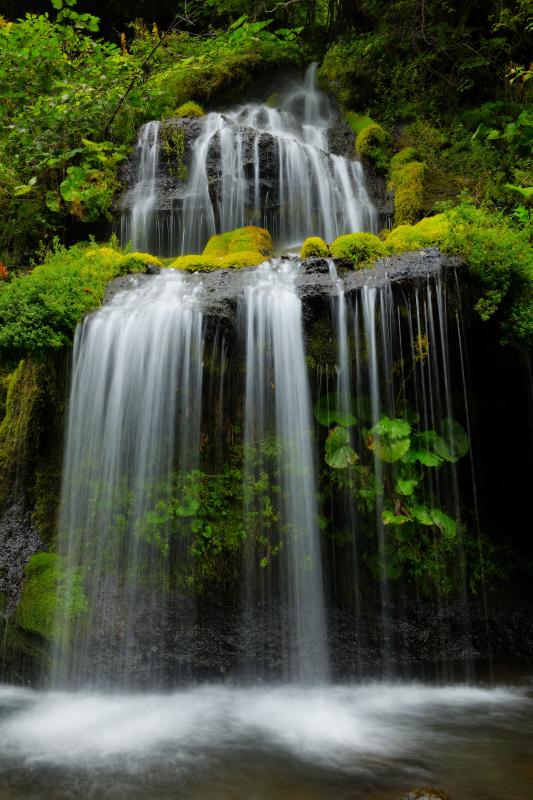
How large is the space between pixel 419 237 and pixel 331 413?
2219mm

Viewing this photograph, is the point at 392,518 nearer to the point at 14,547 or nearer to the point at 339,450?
the point at 339,450

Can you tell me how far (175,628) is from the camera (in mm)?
4906

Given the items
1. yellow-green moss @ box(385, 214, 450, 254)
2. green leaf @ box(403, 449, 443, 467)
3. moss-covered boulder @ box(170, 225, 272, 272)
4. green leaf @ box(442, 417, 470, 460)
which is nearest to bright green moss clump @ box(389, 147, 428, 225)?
moss-covered boulder @ box(170, 225, 272, 272)

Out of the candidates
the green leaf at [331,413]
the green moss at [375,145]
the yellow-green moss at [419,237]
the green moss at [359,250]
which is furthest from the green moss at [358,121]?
the green leaf at [331,413]

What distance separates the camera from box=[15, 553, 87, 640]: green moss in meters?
4.94

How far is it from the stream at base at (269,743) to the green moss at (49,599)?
59cm

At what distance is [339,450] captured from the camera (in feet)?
16.6

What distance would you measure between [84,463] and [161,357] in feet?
4.45

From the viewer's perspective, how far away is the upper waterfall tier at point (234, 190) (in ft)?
29.4

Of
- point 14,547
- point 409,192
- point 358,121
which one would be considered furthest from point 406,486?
point 358,121

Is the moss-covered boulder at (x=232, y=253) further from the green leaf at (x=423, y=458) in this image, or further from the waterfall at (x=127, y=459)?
the green leaf at (x=423, y=458)

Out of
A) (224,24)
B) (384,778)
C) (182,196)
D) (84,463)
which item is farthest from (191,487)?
(224,24)

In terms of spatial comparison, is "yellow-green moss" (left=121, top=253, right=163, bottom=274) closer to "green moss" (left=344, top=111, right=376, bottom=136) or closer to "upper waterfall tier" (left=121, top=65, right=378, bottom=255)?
"upper waterfall tier" (left=121, top=65, right=378, bottom=255)

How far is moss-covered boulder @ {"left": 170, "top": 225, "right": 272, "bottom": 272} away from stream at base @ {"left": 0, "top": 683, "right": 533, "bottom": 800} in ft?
14.9
